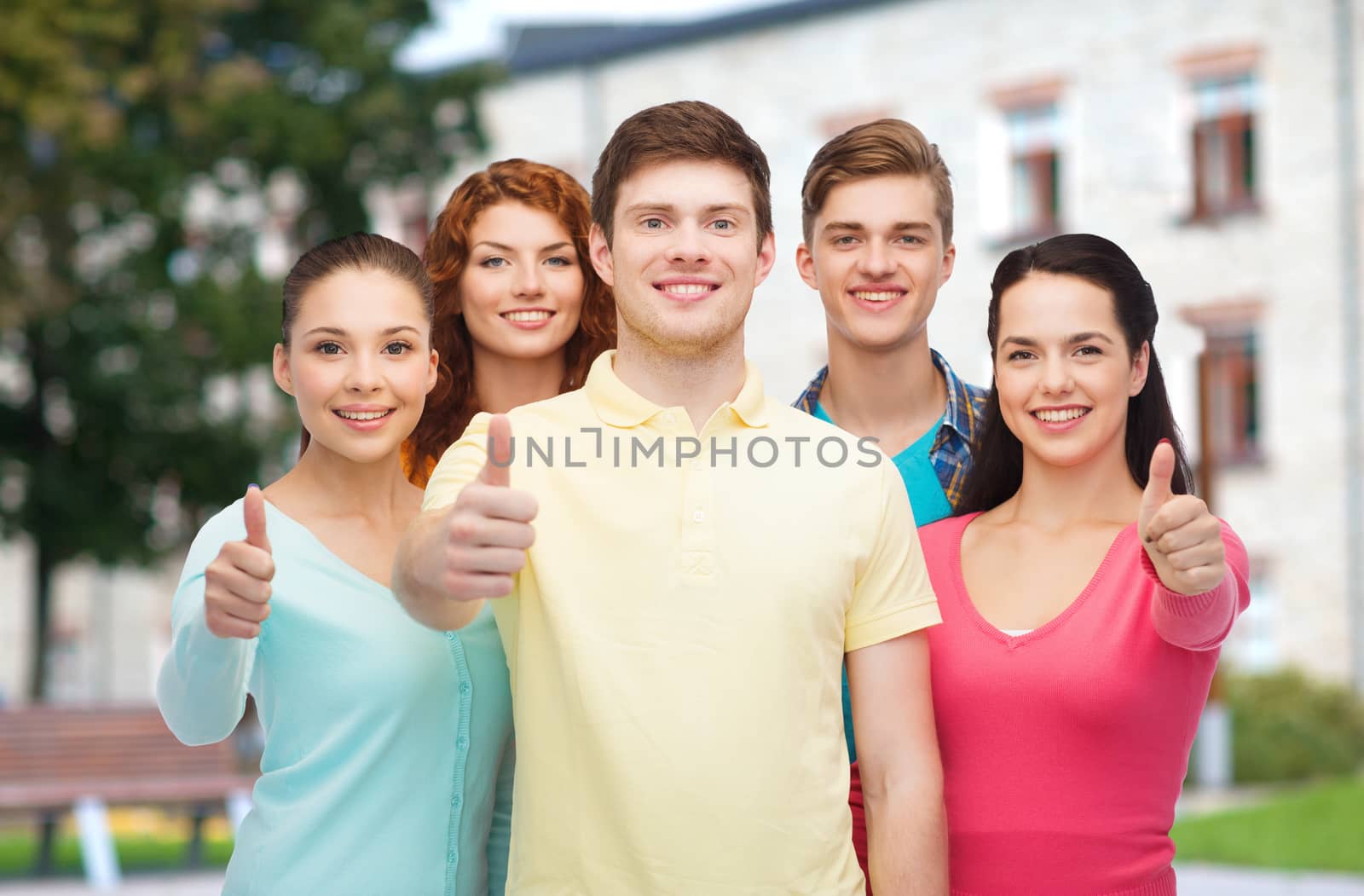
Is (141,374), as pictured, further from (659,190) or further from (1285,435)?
(659,190)

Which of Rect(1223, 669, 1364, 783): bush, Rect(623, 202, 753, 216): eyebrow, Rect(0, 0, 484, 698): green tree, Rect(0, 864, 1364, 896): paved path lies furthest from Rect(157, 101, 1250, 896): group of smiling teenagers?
Rect(1223, 669, 1364, 783): bush

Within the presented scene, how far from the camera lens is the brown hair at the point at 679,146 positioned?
9.31 feet

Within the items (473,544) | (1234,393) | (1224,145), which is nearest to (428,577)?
(473,544)

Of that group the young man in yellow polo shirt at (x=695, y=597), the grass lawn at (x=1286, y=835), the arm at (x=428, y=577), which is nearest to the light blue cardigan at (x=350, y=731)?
the young man in yellow polo shirt at (x=695, y=597)

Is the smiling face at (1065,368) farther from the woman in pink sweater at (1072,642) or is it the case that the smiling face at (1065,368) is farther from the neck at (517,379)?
the neck at (517,379)

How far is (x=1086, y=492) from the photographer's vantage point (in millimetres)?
3303

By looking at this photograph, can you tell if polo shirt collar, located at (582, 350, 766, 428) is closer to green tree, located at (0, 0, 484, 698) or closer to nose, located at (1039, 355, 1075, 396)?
nose, located at (1039, 355, 1075, 396)

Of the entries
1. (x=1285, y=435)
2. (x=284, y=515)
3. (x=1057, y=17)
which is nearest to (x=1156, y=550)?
(x=284, y=515)

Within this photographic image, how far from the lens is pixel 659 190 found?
2838 mm

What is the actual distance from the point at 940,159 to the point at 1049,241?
1.44 ft

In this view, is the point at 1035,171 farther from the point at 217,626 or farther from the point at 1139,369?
the point at 217,626

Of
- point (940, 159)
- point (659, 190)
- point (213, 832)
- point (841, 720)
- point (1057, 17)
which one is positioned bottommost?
point (213, 832)

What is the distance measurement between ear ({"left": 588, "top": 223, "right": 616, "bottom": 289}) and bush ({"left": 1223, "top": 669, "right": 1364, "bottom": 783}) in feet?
51.5

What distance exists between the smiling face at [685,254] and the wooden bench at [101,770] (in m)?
8.81
